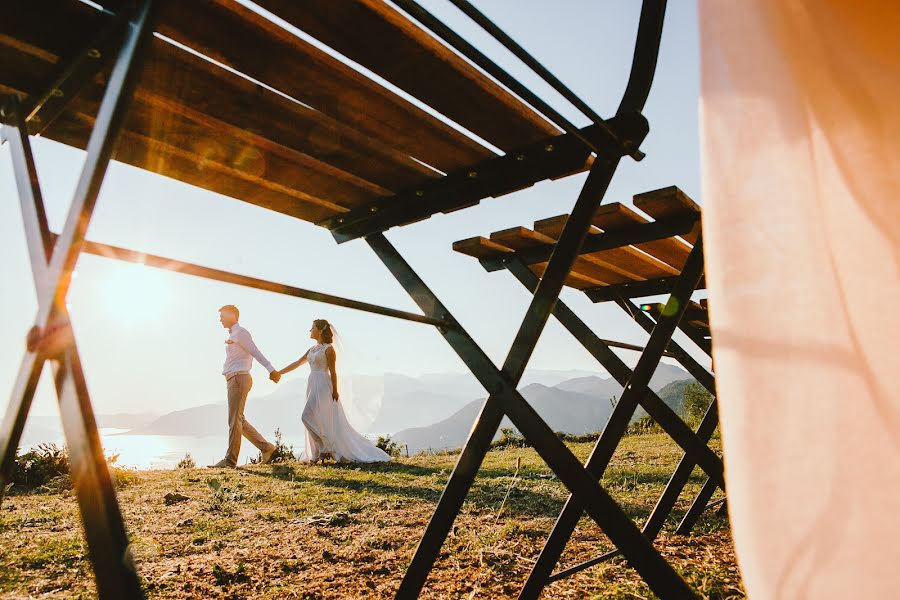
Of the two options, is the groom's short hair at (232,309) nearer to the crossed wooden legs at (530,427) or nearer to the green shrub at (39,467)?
the green shrub at (39,467)

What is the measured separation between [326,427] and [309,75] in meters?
7.27

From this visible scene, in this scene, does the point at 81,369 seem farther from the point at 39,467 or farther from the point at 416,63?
the point at 39,467

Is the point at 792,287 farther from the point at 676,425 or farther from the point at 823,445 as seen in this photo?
the point at 676,425

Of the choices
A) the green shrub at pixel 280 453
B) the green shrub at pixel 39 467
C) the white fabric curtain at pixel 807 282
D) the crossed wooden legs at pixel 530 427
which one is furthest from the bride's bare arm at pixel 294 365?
the white fabric curtain at pixel 807 282

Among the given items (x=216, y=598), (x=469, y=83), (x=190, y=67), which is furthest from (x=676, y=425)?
(x=190, y=67)

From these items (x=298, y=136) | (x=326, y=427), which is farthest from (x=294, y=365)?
(x=298, y=136)

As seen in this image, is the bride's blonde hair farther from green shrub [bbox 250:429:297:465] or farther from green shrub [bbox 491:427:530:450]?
green shrub [bbox 491:427:530:450]

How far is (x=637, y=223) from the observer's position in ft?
7.34

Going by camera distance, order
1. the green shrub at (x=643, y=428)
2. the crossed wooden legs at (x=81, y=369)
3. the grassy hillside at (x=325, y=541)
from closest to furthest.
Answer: the crossed wooden legs at (x=81, y=369) < the grassy hillside at (x=325, y=541) < the green shrub at (x=643, y=428)

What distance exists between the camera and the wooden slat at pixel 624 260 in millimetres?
2240

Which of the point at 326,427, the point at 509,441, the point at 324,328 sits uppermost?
the point at 324,328

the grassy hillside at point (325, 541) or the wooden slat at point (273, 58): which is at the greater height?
the wooden slat at point (273, 58)

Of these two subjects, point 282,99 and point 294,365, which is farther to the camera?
point 294,365

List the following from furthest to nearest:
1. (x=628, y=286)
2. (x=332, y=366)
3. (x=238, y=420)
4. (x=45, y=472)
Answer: (x=332, y=366), (x=238, y=420), (x=45, y=472), (x=628, y=286)
